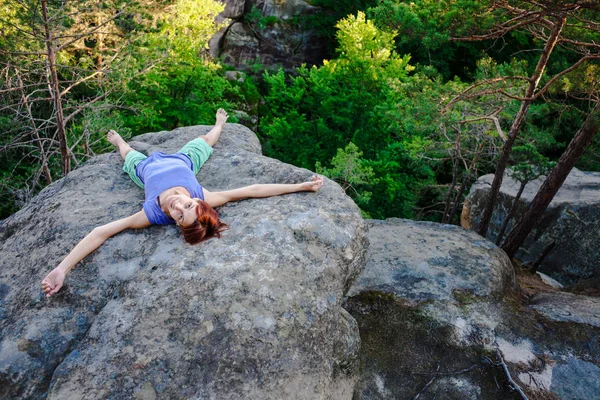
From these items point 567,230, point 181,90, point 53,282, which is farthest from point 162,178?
point 181,90

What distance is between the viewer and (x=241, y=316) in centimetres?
320

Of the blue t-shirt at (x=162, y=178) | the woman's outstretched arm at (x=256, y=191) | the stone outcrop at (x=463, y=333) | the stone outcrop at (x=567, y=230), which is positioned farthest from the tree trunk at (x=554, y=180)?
the blue t-shirt at (x=162, y=178)

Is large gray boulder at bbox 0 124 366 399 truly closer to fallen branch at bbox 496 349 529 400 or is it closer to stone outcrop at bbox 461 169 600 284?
fallen branch at bbox 496 349 529 400

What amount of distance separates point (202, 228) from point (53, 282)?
1.25 meters

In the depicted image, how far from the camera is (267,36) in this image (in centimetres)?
2538

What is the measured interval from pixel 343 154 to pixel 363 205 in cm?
310

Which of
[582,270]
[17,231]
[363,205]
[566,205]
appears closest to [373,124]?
[363,205]

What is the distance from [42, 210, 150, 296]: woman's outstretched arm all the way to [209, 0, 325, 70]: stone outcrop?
874 inches

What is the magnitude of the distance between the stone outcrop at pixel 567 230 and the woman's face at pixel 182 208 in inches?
311

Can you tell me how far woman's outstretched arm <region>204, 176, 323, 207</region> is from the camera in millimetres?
4352

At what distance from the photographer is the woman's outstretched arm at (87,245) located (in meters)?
3.54

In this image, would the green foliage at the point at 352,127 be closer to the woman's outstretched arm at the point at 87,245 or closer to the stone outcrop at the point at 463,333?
the stone outcrop at the point at 463,333

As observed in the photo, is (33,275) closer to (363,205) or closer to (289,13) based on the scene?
(363,205)

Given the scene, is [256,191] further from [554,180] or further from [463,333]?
[554,180]
